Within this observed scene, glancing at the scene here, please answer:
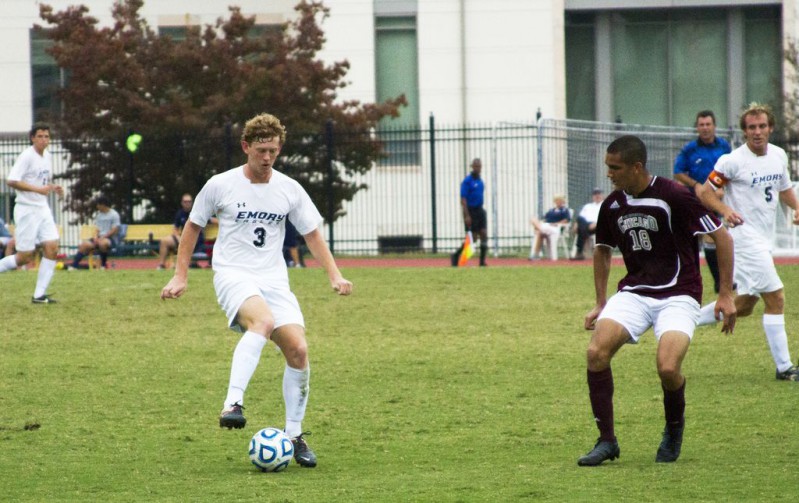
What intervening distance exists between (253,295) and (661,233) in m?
2.38

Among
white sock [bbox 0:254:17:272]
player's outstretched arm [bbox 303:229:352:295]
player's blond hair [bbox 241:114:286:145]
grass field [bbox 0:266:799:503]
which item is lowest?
grass field [bbox 0:266:799:503]

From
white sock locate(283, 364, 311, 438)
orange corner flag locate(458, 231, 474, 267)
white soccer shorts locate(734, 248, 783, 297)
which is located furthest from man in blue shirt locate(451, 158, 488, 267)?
white sock locate(283, 364, 311, 438)

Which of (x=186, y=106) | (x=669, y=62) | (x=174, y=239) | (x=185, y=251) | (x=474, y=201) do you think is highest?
(x=669, y=62)

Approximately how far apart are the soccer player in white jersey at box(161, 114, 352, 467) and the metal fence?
20.7 meters

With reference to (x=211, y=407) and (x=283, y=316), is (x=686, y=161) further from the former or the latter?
(x=283, y=316)

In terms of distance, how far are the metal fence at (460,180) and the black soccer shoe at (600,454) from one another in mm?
21468

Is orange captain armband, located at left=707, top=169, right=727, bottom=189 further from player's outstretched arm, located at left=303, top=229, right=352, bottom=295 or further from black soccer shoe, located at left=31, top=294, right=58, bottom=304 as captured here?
black soccer shoe, located at left=31, top=294, right=58, bottom=304

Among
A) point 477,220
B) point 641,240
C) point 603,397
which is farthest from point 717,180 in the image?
point 477,220

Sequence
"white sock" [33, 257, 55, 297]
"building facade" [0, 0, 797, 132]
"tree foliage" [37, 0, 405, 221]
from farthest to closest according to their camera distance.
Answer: "building facade" [0, 0, 797, 132]
"tree foliage" [37, 0, 405, 221]
"white sock" [33, 257, 55, 297]

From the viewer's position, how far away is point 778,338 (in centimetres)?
1039

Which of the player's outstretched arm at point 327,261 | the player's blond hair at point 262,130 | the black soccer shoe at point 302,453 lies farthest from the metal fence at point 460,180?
the black soccer shoe at point 302,453

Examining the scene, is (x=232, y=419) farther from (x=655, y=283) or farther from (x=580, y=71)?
(x=580, y=71)

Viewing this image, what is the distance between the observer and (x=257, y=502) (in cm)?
645

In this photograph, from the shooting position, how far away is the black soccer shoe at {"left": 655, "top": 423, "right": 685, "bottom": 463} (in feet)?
24.0
